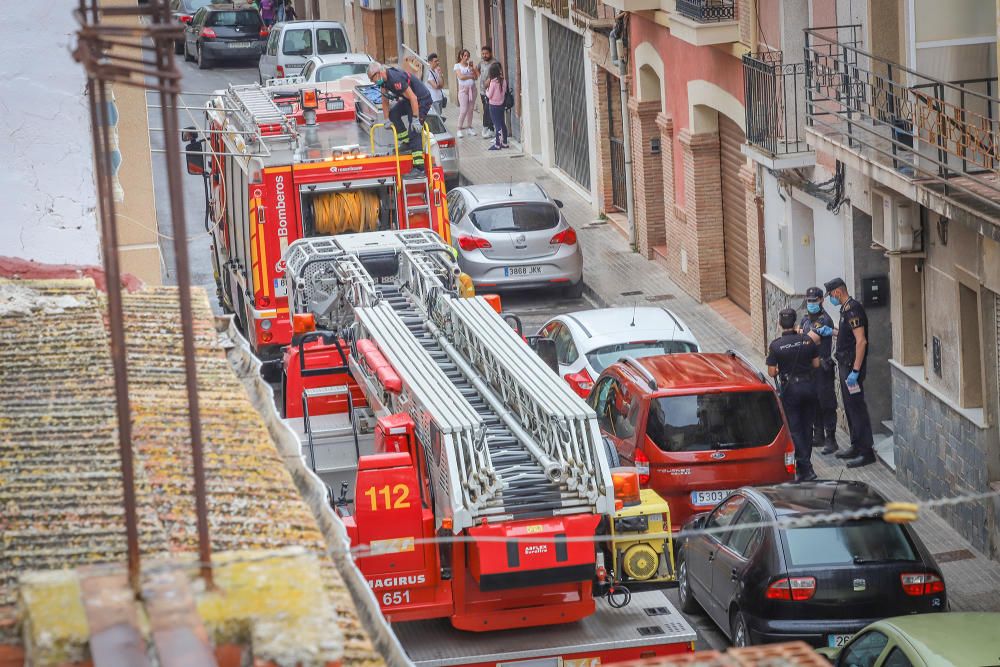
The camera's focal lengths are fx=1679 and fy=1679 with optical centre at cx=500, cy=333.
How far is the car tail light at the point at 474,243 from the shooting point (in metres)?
22.9

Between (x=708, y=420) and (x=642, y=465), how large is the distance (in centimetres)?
67

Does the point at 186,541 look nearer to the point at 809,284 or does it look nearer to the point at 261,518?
the point at 261,518

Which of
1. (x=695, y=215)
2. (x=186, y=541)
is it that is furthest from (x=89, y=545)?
(x=695, y=215)

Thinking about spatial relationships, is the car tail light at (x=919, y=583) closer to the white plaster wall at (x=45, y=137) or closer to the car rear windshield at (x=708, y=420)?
the car rear windshield at (x=708, y=420)

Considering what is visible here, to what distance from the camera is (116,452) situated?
23.2 ft

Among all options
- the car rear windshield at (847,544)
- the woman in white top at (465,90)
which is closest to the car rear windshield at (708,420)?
the car rear windshield at (847,544)

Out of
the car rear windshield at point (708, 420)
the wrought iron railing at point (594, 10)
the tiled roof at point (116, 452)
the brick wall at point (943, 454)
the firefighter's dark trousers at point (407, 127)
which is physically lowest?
the brick wall at point (943, 454)

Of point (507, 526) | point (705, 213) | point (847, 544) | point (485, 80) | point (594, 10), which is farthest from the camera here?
point (485, 80)

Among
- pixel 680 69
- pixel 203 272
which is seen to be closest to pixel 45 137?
pixel 680 69

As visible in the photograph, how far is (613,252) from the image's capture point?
26.4m

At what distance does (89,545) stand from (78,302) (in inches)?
136

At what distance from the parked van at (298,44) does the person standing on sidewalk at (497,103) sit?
7.32m

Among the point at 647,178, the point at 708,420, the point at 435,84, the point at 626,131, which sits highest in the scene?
the point at 435,84

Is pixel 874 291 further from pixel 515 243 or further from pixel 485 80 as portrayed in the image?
pixel 485 80
